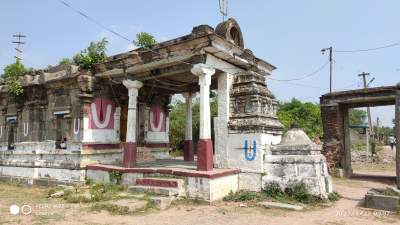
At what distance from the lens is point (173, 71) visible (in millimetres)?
9172

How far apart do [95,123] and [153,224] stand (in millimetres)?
5694

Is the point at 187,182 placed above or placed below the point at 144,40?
below

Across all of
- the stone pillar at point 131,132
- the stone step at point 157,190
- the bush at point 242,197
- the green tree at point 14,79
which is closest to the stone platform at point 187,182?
the stone step at point 157,190

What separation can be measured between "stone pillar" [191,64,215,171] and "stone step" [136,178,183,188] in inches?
26.1

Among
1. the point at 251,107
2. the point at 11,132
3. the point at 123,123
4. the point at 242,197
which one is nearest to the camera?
the point at 242,197

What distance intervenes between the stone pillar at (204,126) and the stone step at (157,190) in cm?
84

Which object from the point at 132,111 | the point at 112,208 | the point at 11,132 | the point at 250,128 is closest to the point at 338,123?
the point at 250,128

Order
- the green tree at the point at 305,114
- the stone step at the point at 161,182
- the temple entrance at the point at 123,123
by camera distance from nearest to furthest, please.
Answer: the stone step at the point at 161,182, the temple entrance at the point at 123,123, the green tree at the point at 305,114

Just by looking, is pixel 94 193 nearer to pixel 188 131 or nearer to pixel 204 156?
pixel 204 156

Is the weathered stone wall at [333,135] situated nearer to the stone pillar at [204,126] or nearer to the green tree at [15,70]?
the stone pillar at [204,126]

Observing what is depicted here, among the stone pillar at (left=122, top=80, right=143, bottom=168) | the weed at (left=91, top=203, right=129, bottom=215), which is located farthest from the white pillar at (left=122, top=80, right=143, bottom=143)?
the weed at (left=91, top=203, right=129, bottom=215)

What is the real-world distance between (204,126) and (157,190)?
1958 millimetres

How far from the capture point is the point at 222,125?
9.05m

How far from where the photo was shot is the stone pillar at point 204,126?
319 inches
